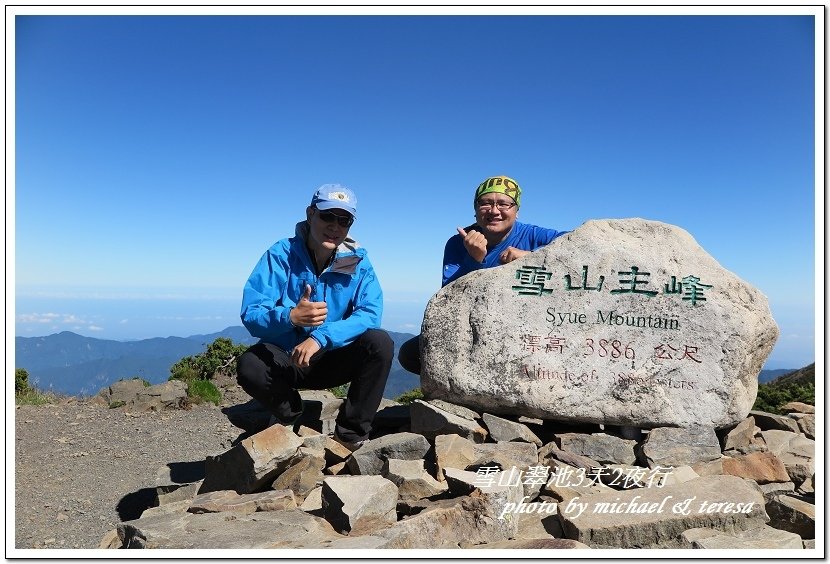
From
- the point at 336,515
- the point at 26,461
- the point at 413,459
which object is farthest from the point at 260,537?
the point at 26,461

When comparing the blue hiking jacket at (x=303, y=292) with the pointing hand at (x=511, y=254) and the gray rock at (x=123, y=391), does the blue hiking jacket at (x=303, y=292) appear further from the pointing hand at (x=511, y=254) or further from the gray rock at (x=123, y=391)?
the gray rock at (x=123, y=391)

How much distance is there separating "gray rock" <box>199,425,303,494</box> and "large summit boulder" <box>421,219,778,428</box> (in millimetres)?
1919

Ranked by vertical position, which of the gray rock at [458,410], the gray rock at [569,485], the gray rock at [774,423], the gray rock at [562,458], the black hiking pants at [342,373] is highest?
the black hiking pants at [342,373]

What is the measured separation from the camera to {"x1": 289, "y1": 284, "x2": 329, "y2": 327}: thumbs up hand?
6.19 meters

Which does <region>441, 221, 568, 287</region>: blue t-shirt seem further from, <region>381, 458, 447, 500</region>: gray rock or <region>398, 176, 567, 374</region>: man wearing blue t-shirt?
<region>381, 458, 447, 500</region>: gray rock

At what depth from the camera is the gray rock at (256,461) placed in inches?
233

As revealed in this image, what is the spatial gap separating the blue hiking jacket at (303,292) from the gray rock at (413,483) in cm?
173

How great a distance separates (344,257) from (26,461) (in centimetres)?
598

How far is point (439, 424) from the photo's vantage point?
6535 mm

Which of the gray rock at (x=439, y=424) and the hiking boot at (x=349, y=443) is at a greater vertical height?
the gray rock at (x=439, y=424)

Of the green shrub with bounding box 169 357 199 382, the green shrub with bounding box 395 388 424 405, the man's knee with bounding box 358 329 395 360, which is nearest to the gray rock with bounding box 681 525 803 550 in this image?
the man's knee with bounding box 358 329 395 360

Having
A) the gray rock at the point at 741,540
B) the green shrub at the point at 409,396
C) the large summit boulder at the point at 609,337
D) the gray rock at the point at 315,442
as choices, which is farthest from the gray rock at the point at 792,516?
the green shrub at the point at 409,396

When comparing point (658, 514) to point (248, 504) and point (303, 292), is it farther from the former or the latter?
point (303, 292)
